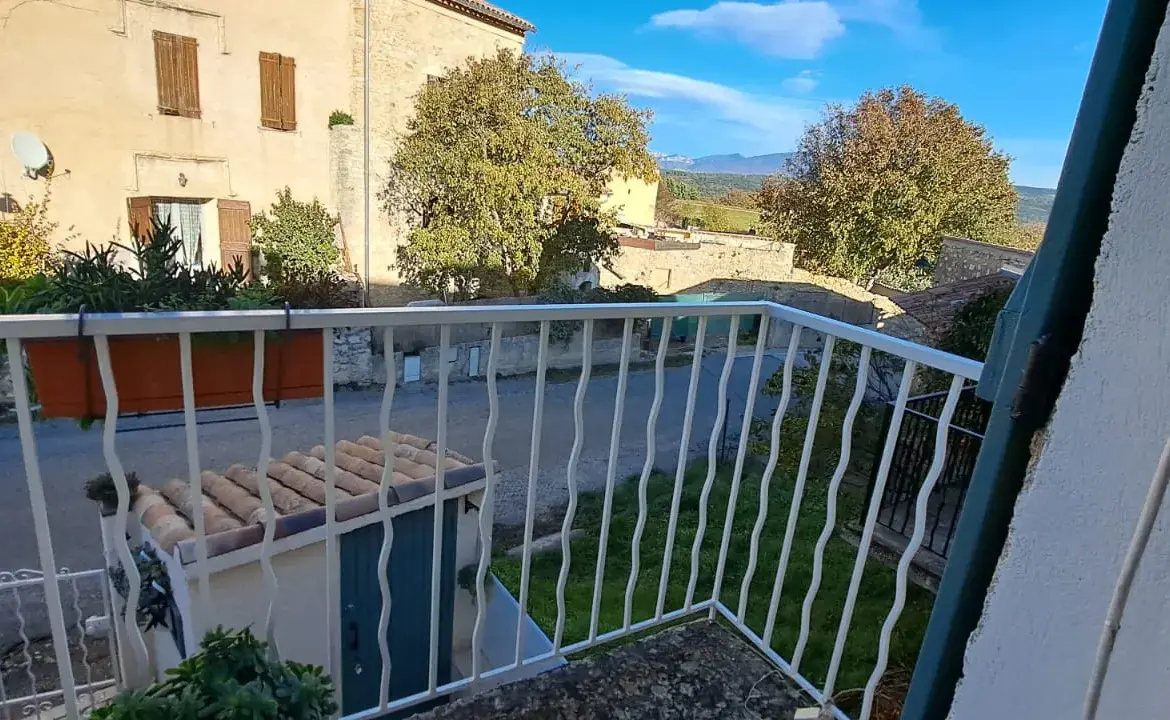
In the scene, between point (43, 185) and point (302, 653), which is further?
point (43, 185)

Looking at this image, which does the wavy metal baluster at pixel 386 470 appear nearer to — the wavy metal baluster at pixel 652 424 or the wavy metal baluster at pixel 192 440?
the wavy metal baluster at pixel 192 440

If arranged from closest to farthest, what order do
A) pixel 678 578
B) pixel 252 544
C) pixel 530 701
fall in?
1. pixel 530 701
2. pixel 252 544
3. pixel 678 578

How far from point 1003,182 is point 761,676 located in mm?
18469

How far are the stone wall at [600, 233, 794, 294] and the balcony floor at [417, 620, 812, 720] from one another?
11386 mm

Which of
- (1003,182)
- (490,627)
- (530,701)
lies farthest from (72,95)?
(1003,182)

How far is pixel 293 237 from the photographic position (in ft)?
33.9

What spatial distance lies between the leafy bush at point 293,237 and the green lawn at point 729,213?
18.0 m

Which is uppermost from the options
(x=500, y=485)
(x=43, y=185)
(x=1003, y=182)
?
(x=1003, y=182)

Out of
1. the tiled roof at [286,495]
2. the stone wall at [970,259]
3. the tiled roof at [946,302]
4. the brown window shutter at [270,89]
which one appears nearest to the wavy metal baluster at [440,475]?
the tiled roof at [286,495]

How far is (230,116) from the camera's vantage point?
389 inches

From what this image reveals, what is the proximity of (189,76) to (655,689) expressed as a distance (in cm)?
1098

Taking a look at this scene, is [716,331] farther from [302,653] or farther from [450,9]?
[302,653]

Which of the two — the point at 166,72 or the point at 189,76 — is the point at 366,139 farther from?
the point at 166,72

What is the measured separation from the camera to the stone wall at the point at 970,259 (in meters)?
11.4
